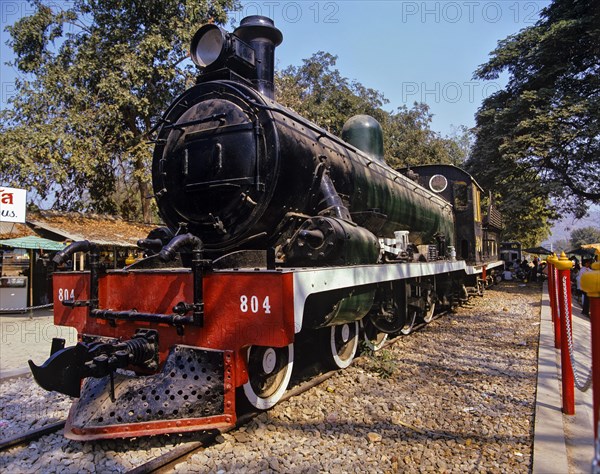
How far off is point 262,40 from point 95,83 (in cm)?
1137

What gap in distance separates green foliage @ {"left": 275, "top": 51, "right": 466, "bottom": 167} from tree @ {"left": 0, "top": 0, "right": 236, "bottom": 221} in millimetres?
10462

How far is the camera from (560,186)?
703 inches

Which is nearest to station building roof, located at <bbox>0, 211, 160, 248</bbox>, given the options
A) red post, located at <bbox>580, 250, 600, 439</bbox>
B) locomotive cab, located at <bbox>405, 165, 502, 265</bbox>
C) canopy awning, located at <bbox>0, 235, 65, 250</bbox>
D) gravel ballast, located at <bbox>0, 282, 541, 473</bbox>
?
canopy awning, located at <bbox>0, 235, 65, 250</bbox>

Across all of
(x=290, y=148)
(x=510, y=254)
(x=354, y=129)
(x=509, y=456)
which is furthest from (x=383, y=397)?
(x=510, y=254)

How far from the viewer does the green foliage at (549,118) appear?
17.3 m

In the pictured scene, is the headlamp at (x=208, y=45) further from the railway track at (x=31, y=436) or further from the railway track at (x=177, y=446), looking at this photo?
the railway track at (x=31, y=436)

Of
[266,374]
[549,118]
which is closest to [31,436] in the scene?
[266,374]

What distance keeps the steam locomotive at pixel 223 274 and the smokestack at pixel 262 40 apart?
1cm

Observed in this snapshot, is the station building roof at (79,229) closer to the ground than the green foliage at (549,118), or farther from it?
closer to the ground

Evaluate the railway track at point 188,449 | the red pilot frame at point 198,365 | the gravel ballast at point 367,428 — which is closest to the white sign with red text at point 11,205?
the gravel ballast at point 367,428

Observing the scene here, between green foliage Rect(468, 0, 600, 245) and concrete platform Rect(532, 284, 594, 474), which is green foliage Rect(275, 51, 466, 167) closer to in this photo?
green foliage Rect(468, 0, 600, 245)

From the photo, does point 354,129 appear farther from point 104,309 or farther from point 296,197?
point 104,309

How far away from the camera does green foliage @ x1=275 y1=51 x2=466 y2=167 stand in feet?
84.9

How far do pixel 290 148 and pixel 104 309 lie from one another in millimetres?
2184
